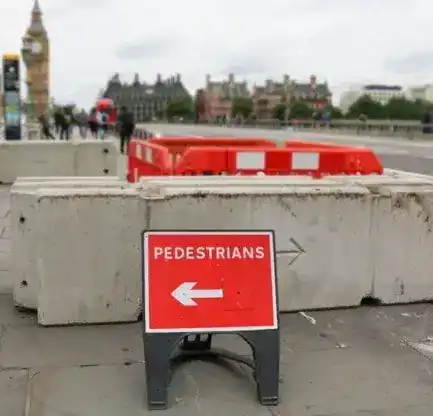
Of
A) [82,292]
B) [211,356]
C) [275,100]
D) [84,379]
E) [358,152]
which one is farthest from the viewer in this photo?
[275,100]

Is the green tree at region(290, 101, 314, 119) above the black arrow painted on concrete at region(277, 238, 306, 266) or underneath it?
above

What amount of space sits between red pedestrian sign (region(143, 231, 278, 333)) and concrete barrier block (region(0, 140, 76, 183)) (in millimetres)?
11132

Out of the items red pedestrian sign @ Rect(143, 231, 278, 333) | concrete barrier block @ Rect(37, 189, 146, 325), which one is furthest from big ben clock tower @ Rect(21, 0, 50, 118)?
red pedestrian sign @ Rect(143, 231, 278, 333)

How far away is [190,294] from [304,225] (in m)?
1.52

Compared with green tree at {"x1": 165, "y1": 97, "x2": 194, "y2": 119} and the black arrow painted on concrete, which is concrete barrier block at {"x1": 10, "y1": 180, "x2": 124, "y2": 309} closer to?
the black arrow painted on concrete

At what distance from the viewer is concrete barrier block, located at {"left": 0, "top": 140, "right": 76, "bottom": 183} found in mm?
14453

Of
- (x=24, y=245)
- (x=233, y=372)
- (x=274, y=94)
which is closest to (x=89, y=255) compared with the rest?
(x=24, y=245)

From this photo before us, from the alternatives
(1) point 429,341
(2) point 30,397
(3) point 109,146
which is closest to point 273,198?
(1) point 429,341

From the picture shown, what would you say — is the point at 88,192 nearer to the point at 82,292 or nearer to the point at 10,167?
the point at 82,292

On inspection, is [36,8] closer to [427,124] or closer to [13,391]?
[427,124]

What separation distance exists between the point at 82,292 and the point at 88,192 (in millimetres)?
672

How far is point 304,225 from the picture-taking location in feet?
15.7

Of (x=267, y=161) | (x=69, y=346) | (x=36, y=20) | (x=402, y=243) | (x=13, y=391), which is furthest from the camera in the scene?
(x=36, y=20)

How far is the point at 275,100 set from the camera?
182250mm
